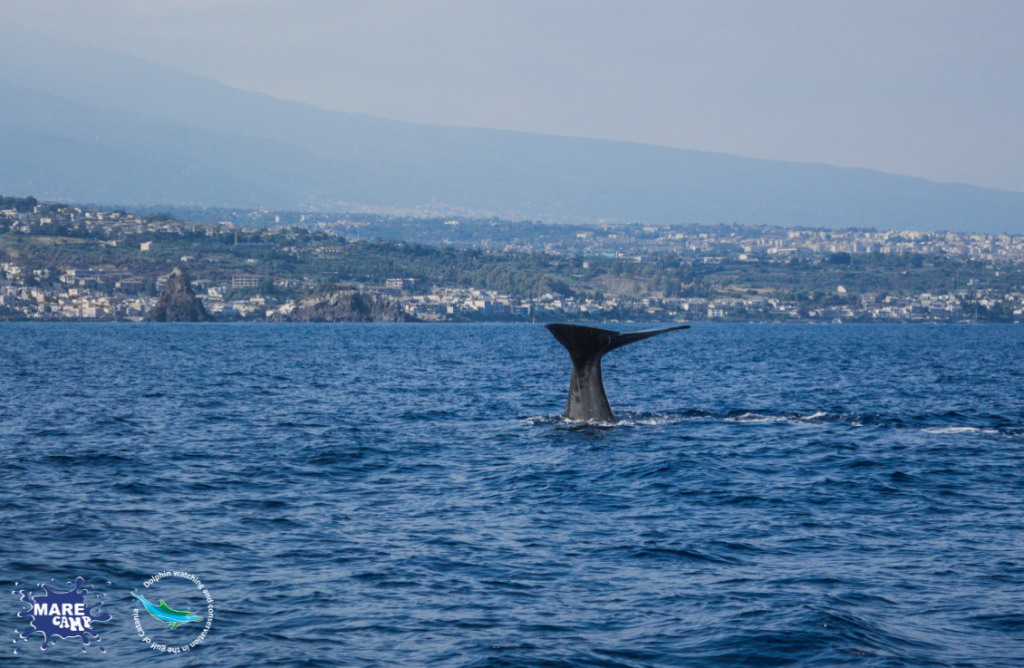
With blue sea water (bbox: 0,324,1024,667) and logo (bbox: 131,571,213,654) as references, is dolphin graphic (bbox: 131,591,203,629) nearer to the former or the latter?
logo (bbox: 131,571,213,654)

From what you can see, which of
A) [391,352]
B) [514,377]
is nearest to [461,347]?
[391,352]

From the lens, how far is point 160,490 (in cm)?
2067

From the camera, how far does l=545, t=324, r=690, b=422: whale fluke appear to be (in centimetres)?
2661

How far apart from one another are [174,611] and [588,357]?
1618cm

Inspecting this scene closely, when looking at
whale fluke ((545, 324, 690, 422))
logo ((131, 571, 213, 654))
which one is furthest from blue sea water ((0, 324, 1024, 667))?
whale fluke ((545, 324, 690, 422))

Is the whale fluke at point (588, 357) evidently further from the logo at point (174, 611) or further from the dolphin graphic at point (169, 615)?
the dolphin graphic at point (169, 615)

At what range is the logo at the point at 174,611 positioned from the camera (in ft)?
38.7

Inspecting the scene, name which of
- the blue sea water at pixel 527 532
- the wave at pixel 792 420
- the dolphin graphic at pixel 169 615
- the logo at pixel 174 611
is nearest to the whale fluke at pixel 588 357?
the wave at pixel 792 420

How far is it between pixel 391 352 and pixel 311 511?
75.6 meters

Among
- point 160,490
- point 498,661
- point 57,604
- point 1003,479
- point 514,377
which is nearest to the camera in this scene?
point 498,661

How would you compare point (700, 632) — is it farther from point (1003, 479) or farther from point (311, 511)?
point (1003, 479)

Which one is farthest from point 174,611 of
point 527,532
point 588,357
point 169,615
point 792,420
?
point 792,420

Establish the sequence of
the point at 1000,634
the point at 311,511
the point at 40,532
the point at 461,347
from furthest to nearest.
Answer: the point at 461,347 < the point at 311,511 < the point at 40,532 < the point at 1000,634

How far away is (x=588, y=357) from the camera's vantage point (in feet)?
90.3
